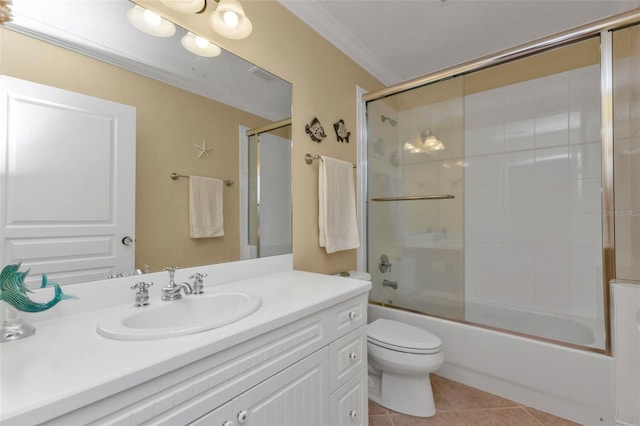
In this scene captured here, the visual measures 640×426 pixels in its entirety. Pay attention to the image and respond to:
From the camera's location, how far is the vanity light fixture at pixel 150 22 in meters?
1.08

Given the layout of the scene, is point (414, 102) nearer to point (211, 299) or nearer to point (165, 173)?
point (165, 173)

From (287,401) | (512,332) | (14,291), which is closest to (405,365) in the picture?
(512,332)

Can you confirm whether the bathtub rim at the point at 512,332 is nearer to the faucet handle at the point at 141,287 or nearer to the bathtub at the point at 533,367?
the bathtub at the point at 533,367

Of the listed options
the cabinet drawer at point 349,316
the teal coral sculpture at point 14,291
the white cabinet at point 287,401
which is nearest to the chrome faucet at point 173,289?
the teal coral sculpture at point 14,291

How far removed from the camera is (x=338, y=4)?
5.82 ft

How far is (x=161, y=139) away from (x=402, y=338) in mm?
1553

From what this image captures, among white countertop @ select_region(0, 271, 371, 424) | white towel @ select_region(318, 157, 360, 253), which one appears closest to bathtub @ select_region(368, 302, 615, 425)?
white towel @ select_region(318, 157, 360, 253)

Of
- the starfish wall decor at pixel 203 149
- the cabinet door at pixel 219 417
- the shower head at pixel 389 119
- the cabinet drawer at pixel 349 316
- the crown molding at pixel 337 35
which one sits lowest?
the cabinet door at pixel 219 417

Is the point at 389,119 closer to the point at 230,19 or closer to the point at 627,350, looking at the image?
the point at 230,19

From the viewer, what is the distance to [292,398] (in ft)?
3.03

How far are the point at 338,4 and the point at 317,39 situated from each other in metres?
0.23

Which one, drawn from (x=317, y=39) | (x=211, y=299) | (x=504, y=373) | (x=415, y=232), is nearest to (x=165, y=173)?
(x=211, y=299)

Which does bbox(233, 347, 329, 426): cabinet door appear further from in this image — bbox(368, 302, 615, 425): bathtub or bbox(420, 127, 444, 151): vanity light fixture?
bbox(420, 127, 444, 151): vanity light fixture

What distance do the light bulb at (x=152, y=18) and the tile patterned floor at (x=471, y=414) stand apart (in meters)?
2.13
